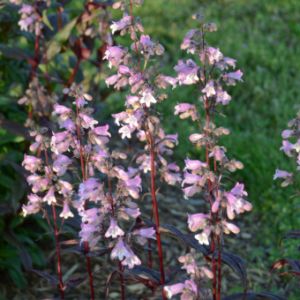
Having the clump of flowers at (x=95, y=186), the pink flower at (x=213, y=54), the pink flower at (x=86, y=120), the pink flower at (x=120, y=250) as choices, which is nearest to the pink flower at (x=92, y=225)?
the clump of flowers at (x=95, y=186)

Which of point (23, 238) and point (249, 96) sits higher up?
point (249, 96)

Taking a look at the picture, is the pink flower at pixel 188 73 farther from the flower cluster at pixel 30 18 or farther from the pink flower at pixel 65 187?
the flower cluster at pixel 30 18

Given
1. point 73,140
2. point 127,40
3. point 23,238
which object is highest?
point 127,40

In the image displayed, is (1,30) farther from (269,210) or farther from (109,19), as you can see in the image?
(269,210)

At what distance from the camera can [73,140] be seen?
297cm

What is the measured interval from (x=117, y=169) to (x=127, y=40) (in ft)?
19.5

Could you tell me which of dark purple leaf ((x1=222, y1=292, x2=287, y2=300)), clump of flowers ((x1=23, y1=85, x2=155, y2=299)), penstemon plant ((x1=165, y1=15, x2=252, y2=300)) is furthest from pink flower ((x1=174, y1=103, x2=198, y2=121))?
dark purple leaf ((x1=222, y1=292, x2=287, y2=300))

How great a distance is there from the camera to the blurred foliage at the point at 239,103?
4.44m

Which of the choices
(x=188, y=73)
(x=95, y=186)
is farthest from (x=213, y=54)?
(x=95, y=186)

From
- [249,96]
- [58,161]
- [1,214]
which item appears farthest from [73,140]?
[249,96]

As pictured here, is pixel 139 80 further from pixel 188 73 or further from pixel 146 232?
pixel 146 232

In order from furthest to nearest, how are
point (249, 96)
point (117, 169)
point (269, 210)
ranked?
point (249, 96), point (269, 210), point (117, 169)

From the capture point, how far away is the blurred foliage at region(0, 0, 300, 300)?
14.6ft

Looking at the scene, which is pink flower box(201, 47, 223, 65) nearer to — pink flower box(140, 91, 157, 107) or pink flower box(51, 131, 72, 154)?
pink flower box(140, 91, 157, 107)
